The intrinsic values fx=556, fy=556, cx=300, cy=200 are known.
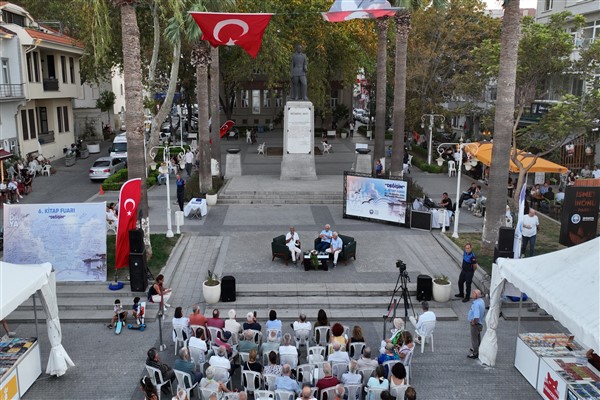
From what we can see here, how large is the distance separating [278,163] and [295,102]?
9.69 m

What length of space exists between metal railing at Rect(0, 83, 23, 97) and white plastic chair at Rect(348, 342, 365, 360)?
29720mm

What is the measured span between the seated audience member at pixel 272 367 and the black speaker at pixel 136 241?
20.6ft

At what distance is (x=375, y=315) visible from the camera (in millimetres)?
14453

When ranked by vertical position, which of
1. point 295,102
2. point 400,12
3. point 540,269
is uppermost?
point 400,12

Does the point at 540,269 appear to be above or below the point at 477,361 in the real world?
above

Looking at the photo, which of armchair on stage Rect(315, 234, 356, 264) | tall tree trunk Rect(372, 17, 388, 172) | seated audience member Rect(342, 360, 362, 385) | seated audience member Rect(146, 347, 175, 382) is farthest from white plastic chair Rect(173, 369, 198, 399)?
tall tree trunk Rect(372, 17, 388, 172)

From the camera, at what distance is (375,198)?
22.4 meters

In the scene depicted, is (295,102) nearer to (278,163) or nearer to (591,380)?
(278,163)

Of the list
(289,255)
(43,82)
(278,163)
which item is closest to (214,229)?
(289,255)

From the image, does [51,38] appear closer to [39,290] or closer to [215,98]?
[215,98]

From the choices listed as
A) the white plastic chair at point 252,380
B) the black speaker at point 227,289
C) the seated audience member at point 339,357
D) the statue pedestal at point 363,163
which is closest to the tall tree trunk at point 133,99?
the black speaker at point 227,289

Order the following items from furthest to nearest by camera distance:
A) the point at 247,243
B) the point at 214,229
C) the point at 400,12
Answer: the point at 400,12 < the point at 214,229 < the point at 247,243

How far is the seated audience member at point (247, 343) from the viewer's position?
448 inches

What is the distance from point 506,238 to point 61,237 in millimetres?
12271
